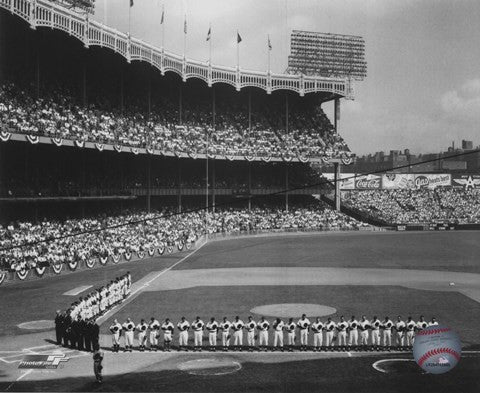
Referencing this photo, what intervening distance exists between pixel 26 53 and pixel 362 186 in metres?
54.9

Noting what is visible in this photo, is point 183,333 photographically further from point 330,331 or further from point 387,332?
point 387,332

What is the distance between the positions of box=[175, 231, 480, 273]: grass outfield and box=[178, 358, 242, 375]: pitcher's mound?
21061mm

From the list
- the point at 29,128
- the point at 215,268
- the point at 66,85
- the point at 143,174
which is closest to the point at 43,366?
the point at 215,268

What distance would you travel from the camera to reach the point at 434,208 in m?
85.4

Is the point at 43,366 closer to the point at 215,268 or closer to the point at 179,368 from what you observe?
the point at 179,368

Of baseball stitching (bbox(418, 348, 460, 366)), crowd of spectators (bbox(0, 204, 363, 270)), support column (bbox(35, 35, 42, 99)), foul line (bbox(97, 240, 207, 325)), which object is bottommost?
foul line (bbox(97, 240, 207, 325))

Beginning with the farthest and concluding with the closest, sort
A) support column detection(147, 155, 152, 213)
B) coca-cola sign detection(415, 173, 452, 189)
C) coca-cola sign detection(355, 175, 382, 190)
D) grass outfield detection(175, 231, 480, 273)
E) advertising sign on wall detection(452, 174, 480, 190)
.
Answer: advertising sign on wall detection(452, 174, 480, 190)
coca-cola sign detection(415, 173, 452, 189)
coca-cola sign detection(355, 175, 382, 190)
support column detection(147, 155, 152, 213)
grass outfield detection(175, 231, 480, 273)

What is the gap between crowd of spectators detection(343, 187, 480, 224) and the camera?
269ft

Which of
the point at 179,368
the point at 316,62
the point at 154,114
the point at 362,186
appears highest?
the point at 316,62

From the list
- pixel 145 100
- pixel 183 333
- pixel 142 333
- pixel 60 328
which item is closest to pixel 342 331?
pixel 183 333

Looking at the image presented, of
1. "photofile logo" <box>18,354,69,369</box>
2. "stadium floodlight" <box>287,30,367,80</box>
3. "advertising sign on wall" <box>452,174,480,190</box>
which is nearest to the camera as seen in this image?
"photofile logo" <box>18,354,69,369</box>

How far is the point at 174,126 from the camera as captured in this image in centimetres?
6712

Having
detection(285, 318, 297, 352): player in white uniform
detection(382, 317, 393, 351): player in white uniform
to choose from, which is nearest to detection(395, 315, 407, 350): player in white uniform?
detection(382, 317, 393, 351): player in white uniform

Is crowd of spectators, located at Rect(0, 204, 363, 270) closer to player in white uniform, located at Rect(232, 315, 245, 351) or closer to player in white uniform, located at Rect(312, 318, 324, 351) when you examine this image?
player in white uniform, located at Rect(232, 315, 245, 351)
